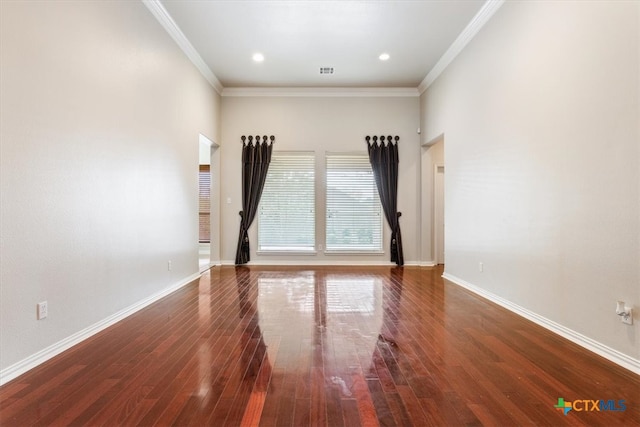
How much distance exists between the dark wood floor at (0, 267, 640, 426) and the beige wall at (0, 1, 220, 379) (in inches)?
16.8

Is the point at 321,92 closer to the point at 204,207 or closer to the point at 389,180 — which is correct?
the point at 389,180

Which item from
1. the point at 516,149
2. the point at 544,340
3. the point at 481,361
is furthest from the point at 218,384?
the point at 516,149

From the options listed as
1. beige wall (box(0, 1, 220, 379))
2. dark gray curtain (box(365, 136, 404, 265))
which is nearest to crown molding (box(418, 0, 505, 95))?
dark gray curtain (box(365, 136, 404, 265))

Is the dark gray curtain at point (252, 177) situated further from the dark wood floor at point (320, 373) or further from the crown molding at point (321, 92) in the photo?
the dark wood floor at point (320, 373)

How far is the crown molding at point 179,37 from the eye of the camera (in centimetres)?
374

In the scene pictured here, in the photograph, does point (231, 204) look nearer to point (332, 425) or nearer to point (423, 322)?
point (423, 322)

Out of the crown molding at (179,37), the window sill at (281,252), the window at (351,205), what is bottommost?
the window sill at (281,252)

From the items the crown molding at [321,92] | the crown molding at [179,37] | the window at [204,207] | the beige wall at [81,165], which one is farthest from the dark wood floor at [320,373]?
the window at [204,207]

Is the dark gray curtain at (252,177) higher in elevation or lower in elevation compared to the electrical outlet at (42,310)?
higher

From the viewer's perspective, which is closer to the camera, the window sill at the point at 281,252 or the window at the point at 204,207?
the window sill at the point at 281,252

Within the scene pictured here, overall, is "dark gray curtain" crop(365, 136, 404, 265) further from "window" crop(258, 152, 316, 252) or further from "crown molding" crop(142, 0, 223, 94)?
"crown molding" crop(142, 0, 223, 94)

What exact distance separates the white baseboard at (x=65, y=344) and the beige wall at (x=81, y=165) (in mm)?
Result: 36

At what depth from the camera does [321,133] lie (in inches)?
257

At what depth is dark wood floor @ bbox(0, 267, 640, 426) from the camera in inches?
65.9
